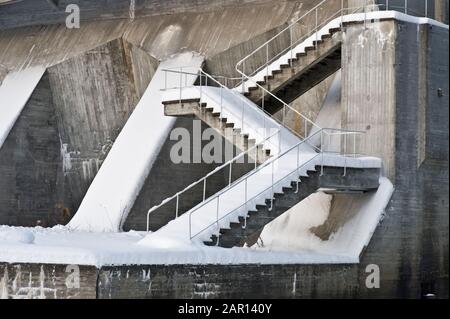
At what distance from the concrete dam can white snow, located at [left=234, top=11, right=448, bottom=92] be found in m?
0.05

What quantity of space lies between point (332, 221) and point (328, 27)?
5134mm

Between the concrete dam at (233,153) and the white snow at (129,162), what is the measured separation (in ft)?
0.23

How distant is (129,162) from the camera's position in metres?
30.9

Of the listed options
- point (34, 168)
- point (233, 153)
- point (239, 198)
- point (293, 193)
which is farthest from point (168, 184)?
point (239, 198)

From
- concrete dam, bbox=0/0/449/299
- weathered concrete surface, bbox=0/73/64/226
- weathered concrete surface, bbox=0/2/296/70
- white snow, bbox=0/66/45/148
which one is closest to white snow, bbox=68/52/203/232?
concrete dam, bbox=0/0/449/299

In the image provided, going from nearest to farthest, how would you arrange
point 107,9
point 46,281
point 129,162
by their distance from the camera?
point 46,281, point 129,162, point 107,9

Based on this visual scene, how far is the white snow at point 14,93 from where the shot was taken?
34.2 meters

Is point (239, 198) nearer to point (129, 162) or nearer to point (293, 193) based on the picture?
point (293, 193)

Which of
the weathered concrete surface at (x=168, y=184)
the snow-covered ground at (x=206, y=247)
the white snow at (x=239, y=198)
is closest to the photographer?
the snow-covered ground at (x=206, y=247)

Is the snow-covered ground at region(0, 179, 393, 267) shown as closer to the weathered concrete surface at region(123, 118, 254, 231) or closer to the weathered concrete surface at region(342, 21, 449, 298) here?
the weathered concrete surface at region(342, 21, 449, 298)

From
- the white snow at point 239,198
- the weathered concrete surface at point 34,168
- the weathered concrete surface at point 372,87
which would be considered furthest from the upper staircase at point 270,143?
the weathered concrete surface at point 34,168

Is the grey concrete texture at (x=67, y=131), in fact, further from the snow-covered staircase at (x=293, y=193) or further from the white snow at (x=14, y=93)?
the snow-covered staircase at (x=293, y=193)
